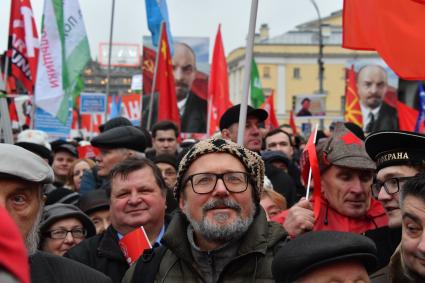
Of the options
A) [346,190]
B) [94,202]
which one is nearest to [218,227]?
[346,190]

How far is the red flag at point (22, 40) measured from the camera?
10492 millimetres

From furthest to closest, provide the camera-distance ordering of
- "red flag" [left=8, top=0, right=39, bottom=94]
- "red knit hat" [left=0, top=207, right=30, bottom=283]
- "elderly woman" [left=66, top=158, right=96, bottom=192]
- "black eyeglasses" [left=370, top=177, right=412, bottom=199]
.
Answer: "red flag" [left=8, top=0, right=39, bottom=94], "elderly woman" [left=66, top=158, right=96, bottom=192], "black eyeglasses" [left=370, top=177, right=412, bottom=199], "red knit hat" [left=0, top=207, right=30, bottom=283]

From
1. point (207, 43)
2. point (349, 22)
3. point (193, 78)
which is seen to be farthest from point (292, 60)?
point (349, 22)

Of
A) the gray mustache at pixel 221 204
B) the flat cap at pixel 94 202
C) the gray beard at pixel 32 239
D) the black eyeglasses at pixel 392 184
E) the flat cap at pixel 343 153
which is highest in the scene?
the flat cap at pixel 343 153

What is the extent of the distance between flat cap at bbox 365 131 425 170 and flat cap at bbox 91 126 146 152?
3.09 m

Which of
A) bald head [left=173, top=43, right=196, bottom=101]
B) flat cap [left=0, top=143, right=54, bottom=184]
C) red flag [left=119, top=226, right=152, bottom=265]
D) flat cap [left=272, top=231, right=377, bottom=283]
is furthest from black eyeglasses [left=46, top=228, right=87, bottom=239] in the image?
bald head [left=173, top=43, right=196, bottom=101]

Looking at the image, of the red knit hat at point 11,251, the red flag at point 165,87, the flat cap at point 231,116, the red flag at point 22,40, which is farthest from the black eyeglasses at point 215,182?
the red flag at point 22,40

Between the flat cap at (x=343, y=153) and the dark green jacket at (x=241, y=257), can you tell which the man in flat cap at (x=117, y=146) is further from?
the dark green jacket at (x=241, y=257)

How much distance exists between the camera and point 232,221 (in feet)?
10.5

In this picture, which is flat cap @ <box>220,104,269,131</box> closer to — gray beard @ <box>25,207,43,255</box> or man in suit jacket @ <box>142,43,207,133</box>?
gray beard @ <box>25,207,43,255</box>

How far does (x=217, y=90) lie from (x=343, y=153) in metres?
7.34

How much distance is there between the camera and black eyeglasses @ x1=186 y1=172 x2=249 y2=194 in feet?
10.7

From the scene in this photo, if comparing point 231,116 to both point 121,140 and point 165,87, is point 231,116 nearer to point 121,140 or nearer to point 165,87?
point 121,140

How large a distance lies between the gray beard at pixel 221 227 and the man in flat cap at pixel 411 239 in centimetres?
60
